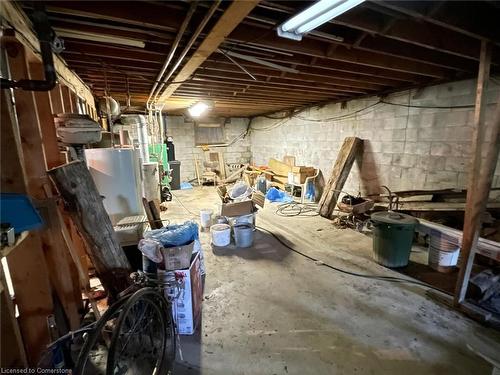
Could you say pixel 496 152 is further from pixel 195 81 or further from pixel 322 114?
pixel 322 114

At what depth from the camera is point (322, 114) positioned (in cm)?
574

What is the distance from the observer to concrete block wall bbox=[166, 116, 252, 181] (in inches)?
320

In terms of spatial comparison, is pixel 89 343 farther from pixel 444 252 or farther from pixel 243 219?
pixel 444 252

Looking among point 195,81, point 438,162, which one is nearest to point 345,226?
point 438,162

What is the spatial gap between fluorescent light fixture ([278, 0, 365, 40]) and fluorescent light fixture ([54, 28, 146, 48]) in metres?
1.22

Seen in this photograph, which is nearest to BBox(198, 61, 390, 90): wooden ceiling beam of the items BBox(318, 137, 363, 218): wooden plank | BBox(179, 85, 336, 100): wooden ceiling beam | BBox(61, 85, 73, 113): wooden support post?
BBox(179, 85, 336, 100): wooden ceiling beam

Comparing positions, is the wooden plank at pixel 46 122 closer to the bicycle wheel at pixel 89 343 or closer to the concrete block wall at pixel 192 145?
the bicycle wheel at pixel 89 343

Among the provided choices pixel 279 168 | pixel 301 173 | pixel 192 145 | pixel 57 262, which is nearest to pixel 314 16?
pixel 57 262

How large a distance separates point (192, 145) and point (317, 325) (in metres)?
7.34

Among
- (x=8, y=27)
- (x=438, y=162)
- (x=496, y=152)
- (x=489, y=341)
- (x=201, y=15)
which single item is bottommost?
(x=489, y=341)

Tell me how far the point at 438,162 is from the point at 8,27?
15.3 feet

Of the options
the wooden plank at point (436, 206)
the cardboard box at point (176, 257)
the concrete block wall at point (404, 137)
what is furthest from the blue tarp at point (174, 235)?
the concrete block wall at point (404, 137)

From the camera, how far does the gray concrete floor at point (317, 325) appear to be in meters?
1.67

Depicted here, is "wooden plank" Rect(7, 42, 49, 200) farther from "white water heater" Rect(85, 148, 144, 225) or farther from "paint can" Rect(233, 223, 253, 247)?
"paint can" Rect(233, 223, 253, 247)
